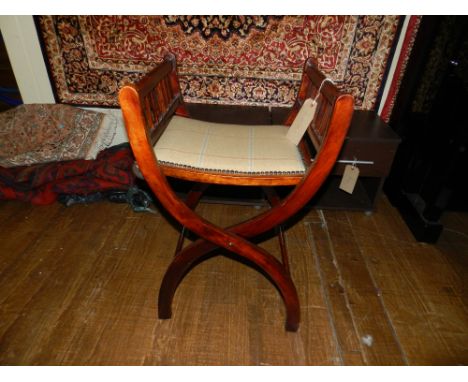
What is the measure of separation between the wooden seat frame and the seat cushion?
22 mm

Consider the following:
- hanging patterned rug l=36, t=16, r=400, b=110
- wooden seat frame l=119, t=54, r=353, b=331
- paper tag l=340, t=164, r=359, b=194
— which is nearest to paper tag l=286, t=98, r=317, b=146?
wooden seat frame l=119, t=54, r=353, b=331

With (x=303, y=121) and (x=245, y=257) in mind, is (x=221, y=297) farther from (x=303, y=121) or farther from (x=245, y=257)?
(x=303, y=121)

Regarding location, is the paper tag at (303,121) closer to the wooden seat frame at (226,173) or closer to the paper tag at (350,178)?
the wooden seat frame at (226,173)

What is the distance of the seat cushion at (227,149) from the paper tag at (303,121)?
0.03 m

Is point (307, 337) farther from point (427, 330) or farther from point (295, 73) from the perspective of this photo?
point (295, 73)

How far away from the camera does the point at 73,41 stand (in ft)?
6.04

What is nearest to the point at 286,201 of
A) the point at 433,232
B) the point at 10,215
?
the point at 433,232

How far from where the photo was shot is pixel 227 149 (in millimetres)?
1040

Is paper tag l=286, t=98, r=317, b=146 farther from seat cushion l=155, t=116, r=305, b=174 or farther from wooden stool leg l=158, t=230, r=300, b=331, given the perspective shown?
wooden stool leg l=158, t=230, r=300, b=331

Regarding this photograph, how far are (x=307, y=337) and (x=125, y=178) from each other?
1302 millimetres

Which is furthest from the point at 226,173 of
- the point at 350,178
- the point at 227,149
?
the point at 350,178

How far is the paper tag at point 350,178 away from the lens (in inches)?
59.6

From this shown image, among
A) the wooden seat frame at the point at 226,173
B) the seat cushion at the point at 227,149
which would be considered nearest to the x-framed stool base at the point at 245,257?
the wooden seat frame at the point at 226,173

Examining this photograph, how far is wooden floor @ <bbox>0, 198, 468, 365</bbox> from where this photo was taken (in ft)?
3.85
